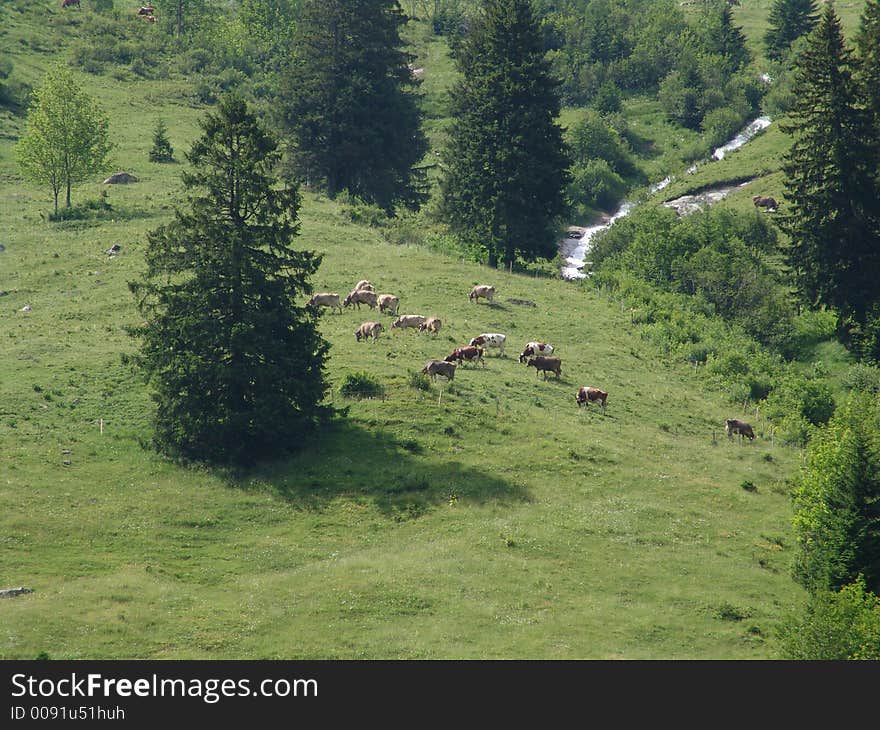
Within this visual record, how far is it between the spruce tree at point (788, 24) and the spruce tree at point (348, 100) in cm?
6914

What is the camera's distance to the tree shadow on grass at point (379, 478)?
4447 cm

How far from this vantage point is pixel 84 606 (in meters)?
35.0

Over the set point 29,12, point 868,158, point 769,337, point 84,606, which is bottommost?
point 84,606

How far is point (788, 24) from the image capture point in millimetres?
148125

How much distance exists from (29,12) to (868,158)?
10848 centimetres

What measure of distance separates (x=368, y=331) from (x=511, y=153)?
29.1m

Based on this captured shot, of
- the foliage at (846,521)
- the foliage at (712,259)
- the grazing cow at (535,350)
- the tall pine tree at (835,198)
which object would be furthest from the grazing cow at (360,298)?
the foliage at (846,521)

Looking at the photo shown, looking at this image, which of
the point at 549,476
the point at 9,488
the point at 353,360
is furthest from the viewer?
the point at 353,360

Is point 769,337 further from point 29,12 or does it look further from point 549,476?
point 29,12

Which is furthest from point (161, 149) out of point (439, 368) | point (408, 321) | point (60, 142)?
point (439, 368)

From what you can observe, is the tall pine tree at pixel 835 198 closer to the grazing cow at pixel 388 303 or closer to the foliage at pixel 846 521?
the grazing cow at pixel 388 303
